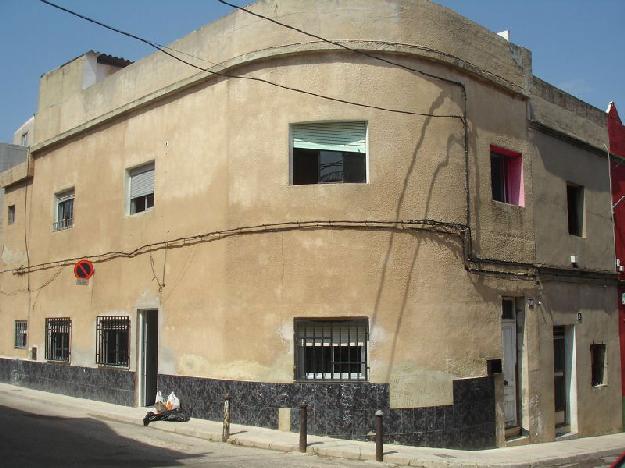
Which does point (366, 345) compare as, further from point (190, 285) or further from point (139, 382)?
point (139, 382)

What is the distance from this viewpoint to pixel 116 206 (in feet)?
54.3

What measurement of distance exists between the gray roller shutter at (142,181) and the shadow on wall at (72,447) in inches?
205

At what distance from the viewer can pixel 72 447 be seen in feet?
34.7

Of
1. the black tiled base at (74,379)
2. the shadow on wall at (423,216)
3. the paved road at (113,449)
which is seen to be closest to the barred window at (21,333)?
the black tiled base at (74,379)

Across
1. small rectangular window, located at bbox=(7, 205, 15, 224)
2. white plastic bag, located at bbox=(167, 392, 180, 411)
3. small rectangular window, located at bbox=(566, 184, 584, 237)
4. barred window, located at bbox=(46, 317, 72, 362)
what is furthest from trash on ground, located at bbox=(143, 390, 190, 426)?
small rectangular window, located at bbox=(7, 205, 15, 224)

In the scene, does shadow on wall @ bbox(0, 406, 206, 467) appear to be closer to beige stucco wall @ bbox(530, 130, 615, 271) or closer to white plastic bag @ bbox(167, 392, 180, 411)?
white plastic bag @ bbox(167, 392, 180, 411)

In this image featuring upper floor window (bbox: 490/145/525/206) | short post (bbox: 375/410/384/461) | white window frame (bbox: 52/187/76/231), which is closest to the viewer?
short post (bbox: 375/410/384/461)

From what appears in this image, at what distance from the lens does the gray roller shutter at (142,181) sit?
15680mm

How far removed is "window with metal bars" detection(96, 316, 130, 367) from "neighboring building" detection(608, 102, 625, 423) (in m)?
12.4

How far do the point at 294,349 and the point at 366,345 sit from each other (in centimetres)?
127

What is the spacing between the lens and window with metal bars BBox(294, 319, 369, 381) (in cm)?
1225

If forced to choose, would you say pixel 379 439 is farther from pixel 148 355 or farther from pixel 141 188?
pixel 141 188

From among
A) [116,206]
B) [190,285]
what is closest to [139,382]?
[190,285]

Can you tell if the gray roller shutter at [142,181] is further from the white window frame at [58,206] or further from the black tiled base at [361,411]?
the black tiled base at [361,411]
